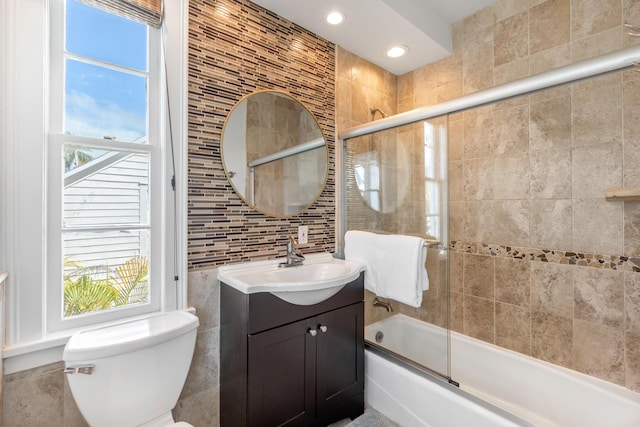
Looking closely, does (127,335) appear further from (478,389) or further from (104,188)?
(478,389)

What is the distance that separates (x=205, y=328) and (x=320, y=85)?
5.54ft

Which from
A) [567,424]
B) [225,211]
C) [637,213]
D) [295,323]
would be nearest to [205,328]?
[295,323]

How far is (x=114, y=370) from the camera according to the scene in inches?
41.7

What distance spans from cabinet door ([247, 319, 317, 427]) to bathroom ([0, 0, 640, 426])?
1.12 feet

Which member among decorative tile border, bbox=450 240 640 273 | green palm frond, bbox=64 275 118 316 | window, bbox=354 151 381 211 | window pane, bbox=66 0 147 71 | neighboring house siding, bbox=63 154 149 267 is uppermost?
window pane, bbox=66 0 147 71

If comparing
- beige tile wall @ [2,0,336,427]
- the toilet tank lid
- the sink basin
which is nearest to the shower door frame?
the sink basin

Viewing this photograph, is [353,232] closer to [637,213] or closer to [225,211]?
[225,211]

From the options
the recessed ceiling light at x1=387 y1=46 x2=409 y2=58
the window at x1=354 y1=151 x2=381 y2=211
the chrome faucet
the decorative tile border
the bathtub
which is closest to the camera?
the bathtub

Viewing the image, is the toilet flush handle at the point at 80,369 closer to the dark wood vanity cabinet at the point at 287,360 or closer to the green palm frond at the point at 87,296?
the green palm frond at the point at 87,296

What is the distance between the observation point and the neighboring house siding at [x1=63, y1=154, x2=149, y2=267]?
1241mm

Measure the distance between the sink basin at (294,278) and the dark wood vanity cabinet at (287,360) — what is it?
4 centimetres

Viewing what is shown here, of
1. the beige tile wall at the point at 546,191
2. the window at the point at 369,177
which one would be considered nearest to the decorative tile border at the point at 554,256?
the beige tile wall at the point at 546,191

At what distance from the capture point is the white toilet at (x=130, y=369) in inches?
40.3

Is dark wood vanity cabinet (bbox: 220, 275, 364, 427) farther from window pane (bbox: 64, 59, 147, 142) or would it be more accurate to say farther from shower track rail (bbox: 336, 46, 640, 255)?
shower track rail (bbox: 336, 46, 640, 255)
